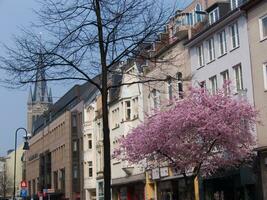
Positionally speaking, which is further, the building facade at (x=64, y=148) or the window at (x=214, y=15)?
the building facade at (x=64, y=148)

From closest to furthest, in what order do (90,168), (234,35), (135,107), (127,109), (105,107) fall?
1. (105,107)
2. (234,35)
3. (135,107)
4. (127,109)
5. (90,168)

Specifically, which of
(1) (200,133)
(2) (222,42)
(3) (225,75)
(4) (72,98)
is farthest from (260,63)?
(4) (72,98)

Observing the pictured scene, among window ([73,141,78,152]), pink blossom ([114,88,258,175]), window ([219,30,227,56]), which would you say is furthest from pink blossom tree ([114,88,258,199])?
window ([73,141,78,152])

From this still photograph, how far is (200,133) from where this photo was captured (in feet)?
95.3

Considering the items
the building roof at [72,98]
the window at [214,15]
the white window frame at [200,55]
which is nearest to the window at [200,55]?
the white window frame at [200,55]

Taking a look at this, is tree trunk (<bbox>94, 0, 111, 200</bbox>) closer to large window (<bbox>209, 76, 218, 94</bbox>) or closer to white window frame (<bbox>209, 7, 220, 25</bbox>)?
large window (<bbox>209, 76, 218, 94</bbox>)

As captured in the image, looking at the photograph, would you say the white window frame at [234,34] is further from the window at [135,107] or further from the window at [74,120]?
the window at [74,120]

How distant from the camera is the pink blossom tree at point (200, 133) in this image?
29156 millimetres

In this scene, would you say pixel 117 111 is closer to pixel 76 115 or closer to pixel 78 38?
pixel 76 115

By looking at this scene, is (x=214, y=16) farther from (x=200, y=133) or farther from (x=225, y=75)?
(x=200, y=133)

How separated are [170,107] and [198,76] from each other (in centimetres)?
893

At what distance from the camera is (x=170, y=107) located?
32.6 meters

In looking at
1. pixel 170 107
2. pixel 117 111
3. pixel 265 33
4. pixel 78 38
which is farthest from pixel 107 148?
pixel 117 111

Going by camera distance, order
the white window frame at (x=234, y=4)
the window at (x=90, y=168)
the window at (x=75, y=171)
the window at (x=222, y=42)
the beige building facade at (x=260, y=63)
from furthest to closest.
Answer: the window at (x=75, y=171)
the window at (x=90, y=168)
the white window frame at (x=234, y=4)
the window at (x=222, y=42)
the beige building facade at (x=260, y=63)
